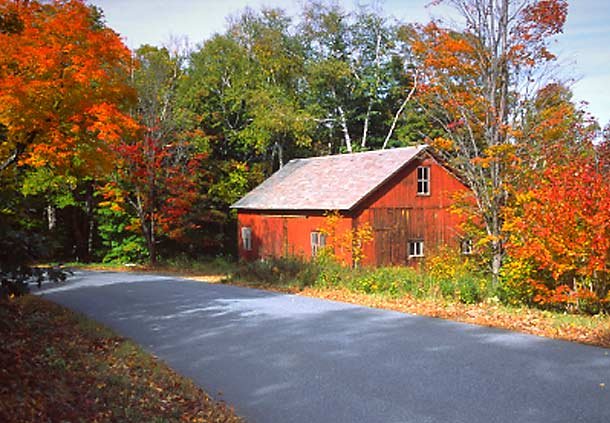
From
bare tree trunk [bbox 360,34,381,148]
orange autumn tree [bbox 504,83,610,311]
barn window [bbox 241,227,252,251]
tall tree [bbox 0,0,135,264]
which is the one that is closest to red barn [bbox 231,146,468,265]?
barn window [bbox 241,227,252,251]

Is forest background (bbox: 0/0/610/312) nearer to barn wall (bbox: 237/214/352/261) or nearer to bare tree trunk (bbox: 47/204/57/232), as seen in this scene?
bare tree trunk (bbox: 47/204/57/232)

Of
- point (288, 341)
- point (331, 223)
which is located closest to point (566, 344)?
point (288, 341)

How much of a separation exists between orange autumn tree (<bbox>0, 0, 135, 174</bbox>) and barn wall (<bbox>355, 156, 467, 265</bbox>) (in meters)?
13.0

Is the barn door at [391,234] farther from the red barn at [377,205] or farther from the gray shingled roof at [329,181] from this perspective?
the gray shingled roof at [329,181]

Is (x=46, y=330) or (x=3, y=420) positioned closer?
(x=3, y=420)

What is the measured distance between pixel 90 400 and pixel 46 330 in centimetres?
421

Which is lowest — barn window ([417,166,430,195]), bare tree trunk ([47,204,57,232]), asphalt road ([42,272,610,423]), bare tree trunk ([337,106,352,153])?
asphalt road ([42,272,610,423])

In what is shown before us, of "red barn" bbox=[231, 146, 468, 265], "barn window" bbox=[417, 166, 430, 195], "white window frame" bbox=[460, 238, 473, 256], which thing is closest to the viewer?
"white window frame" bbox=[460, 238, 473, 256]

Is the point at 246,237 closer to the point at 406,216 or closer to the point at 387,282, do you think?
the point at 406,216

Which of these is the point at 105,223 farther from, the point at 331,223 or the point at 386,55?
the point at 386,55

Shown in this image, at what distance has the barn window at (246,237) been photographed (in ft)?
107

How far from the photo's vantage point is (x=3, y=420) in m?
5.33

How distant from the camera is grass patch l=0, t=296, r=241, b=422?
600 centimetres

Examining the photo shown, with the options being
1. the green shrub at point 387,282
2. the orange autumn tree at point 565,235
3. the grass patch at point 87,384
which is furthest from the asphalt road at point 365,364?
the orange autumn tree at point 565,235
